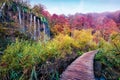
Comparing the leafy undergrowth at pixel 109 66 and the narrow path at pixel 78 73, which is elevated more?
the narrow path at pixel 78 73

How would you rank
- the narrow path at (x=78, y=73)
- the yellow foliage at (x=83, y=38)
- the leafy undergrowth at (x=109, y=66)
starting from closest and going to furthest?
the narrow path at (x=78, y=73) < the leafy undergrowth at (x=109, y=66) < the yellow foliage at (x=83, y=38)

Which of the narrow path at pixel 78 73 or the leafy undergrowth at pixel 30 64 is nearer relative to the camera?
the narrow path at pixel 78 73

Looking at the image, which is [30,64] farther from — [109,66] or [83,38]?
[83,38]

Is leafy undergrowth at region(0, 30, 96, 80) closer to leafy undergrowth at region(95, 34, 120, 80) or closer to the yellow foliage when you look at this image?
leafy undergrowth at region(95, 34, 120, 80)

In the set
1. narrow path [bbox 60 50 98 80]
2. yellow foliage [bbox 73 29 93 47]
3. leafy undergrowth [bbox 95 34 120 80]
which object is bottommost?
yellow foliage [bbox 73 29 93 47]

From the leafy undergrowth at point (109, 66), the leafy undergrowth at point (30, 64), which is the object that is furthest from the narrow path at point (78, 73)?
the leafy undergrowth at point (109, 66)

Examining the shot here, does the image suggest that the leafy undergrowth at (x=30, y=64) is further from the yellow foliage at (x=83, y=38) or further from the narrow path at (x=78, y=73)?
the yellow foliage at (x=83, y=38)

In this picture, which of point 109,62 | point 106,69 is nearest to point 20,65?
point 106,69

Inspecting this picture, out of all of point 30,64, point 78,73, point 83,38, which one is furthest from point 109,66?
point 83,38

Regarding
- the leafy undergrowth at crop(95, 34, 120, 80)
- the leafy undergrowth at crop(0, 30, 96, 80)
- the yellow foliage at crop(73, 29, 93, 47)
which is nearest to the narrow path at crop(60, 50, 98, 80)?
the leafy undergrowth at crop(0, 30, 96, 80)

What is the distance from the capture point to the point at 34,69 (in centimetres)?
502

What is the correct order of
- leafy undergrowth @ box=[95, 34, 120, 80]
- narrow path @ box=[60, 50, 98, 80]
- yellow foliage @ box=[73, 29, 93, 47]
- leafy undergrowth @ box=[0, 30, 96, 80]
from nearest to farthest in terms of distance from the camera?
narrow path @ box=[60, 50, 98, 80] → leafy undergrowth @ box=[0, 30, 96, 80] → leafy undergrowth @ box=[95, 34, 120, 80] → yellow foliage @ box=[73, 29, 93, 47]

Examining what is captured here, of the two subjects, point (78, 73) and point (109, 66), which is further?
point (109, 66)

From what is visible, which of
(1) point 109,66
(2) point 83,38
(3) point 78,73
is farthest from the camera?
(2) point 83,38
